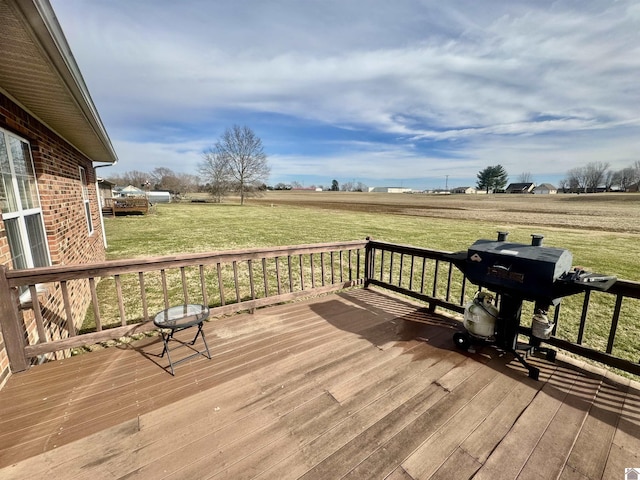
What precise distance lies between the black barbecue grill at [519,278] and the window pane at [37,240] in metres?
4.59

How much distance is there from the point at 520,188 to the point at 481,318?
95.9 m

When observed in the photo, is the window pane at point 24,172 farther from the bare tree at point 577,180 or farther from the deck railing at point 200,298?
the bare tree at point 577,180

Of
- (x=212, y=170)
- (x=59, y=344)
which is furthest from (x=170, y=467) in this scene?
(x=212, y=170)

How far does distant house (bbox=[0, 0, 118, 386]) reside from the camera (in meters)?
1.47

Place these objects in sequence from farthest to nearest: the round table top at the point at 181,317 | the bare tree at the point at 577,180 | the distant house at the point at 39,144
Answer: the bare tree at the point at 577,180
the round table top at the point at 181,317
the distant house at the point at 39,144

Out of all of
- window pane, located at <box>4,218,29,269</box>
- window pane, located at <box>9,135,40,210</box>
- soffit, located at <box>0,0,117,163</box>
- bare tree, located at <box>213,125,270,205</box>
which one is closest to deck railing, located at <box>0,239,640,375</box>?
window pane, located at <box>4,218,29,269</box>

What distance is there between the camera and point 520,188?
77938mm

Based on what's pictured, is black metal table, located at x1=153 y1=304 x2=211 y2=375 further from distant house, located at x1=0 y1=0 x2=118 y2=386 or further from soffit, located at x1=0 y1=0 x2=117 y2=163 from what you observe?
soffit, located at x1=0 y1=0 x2=117 y2=163

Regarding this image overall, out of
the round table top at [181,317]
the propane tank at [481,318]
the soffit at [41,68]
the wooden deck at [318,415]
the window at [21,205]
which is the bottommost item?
the wooden deck at [318,415]

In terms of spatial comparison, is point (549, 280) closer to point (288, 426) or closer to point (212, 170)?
point (288, 426)

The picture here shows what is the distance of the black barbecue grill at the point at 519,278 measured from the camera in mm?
2018

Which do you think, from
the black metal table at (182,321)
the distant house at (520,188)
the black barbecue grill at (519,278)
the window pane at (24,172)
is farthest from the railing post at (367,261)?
the distant house at (520,188)

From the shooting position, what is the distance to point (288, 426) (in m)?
1.75

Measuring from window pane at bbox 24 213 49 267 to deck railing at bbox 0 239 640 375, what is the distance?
323 mm
